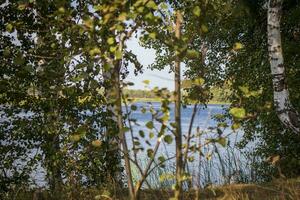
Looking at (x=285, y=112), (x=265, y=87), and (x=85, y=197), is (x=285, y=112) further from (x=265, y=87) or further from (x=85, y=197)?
(x=85, y=197)

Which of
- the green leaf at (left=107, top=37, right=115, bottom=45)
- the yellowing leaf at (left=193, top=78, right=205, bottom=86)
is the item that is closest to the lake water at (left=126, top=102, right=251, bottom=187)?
the yellowing leaf at (left=193, top=78, right=205, bottom=86)

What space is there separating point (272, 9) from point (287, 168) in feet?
13.4

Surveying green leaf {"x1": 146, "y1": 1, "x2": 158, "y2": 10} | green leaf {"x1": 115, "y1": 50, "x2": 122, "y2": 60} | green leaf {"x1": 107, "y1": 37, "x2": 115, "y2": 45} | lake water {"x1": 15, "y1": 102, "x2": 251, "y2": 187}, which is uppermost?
green leaf {"x1": 146, "y1": 1, "x2": 158, "y2": 10}

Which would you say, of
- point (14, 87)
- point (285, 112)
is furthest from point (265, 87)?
point (14, 87)

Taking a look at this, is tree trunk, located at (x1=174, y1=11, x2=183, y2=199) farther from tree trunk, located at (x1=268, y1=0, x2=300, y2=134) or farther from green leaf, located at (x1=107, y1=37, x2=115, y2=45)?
tree trunk, located at (x1=268, y1=0, x2=300, y2=134)

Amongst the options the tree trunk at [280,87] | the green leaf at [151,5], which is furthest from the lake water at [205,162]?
the tree trunk at [280,87]

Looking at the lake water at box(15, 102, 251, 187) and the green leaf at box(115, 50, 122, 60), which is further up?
the green leaf at box(115, 50, 122, 60)

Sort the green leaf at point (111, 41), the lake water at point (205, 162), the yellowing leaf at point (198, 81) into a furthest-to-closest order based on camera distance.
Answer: the lake water at point (205, 162)
the yellowing leaf at point (198, 81)
the green leaf at point (111, 41)

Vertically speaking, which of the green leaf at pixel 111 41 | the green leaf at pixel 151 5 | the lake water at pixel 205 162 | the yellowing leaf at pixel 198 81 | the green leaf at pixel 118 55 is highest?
the green leaf at pixel 151 5

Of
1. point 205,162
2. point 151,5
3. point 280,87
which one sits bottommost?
point 205,162

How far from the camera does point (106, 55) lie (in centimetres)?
394

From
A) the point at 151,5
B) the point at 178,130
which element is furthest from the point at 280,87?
the point at 151,5

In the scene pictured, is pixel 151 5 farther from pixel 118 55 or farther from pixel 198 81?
pixel 198 81

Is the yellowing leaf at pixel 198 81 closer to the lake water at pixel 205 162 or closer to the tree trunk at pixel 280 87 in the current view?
the lake water at pixel 205 162
